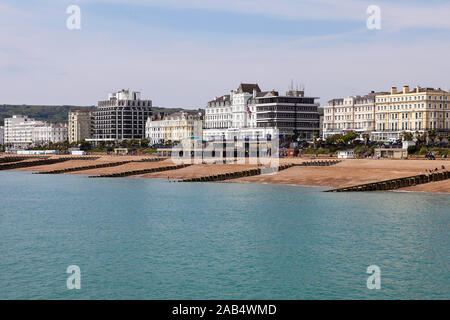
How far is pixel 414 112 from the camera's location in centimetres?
16938

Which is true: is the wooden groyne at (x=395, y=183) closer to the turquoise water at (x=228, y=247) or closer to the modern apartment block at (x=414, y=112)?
the turquoise water at (x=228, y=247)

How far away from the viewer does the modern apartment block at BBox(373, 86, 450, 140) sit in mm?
166875

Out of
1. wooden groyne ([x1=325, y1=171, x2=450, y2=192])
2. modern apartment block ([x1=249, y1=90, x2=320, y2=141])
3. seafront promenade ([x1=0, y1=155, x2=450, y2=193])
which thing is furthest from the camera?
modern apartment block ([x1=249, y1=90, x2=320, y2=141])

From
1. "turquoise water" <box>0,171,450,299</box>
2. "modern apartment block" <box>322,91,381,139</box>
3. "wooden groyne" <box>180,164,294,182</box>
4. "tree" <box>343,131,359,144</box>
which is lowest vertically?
"turquoise water" <box>0,171,450,299</box>

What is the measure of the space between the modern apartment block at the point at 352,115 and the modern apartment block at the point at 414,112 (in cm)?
612

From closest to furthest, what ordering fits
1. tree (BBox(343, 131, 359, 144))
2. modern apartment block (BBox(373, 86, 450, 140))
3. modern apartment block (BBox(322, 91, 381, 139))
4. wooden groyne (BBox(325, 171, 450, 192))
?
wooden groyne (BBox(325, 171, 450, 192)) < tree (BBox(343, 131, 359, 144)) < modern apartment block (BBox(373, 86, 450, 140)) < modern apartment block (BBox(322, 91, 381, 139))

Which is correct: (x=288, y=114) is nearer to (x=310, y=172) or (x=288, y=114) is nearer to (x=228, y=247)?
(x=310, y=172)

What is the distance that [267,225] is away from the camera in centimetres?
5091

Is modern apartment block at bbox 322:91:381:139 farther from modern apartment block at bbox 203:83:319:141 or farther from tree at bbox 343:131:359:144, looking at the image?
tree at bbox 343:131:359:144

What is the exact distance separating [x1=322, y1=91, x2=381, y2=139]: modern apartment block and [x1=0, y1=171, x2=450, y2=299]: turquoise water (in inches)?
4537

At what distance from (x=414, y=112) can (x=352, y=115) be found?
25426mm

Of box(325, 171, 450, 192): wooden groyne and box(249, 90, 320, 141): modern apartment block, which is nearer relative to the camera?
box(325, 171, 450, 192): wooden groyne

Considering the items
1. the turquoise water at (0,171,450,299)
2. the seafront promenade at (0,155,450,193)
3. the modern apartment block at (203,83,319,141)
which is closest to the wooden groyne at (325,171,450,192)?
the seafront promenade at (0,155,450,193)

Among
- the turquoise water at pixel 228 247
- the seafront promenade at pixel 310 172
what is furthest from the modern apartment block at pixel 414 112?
the turquoise water at pixel 228 247
